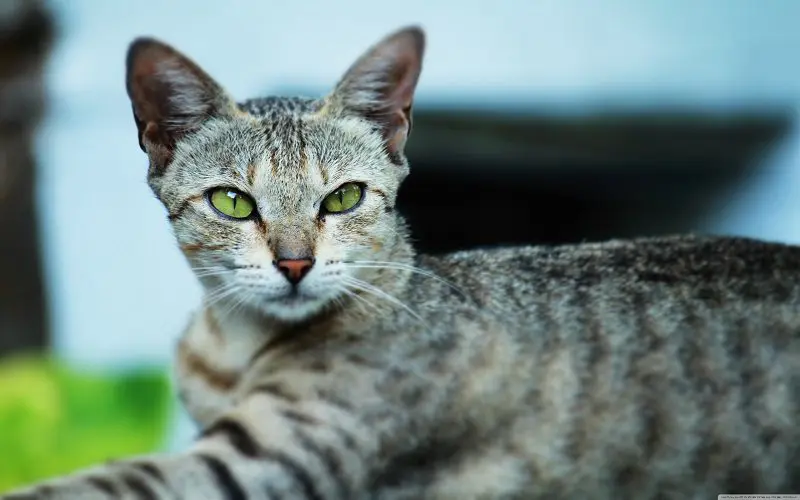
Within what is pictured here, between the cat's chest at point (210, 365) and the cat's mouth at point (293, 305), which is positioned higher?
the cat's mouth at point (293, 305)

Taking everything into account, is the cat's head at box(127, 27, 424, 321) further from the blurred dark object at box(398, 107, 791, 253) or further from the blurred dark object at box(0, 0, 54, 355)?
the blurred dark object at box(0, 0, 54, 355)

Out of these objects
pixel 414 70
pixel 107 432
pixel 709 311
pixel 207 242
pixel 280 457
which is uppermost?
pixel 414 70

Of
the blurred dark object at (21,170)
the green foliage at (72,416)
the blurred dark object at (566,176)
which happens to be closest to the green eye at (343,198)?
the blurred dark object at (566,176)

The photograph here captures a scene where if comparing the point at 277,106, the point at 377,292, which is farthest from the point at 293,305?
the point at 277,106

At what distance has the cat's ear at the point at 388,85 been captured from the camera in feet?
3.08

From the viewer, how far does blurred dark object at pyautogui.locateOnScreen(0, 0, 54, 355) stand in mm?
2311

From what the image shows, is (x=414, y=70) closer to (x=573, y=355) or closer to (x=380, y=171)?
(x=380, y=171)

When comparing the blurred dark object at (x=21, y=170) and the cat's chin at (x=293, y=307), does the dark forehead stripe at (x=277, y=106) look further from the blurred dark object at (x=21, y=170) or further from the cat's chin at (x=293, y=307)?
the blurred dark object at (x=21, y=170)

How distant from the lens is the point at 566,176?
1.66 m

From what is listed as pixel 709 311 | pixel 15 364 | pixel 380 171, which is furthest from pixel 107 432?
pixel 709 311

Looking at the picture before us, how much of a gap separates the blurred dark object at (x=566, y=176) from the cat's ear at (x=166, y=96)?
1.27 ft

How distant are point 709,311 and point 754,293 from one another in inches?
2.3

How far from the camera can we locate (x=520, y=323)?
1.12 metres

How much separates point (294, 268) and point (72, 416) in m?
0.92
